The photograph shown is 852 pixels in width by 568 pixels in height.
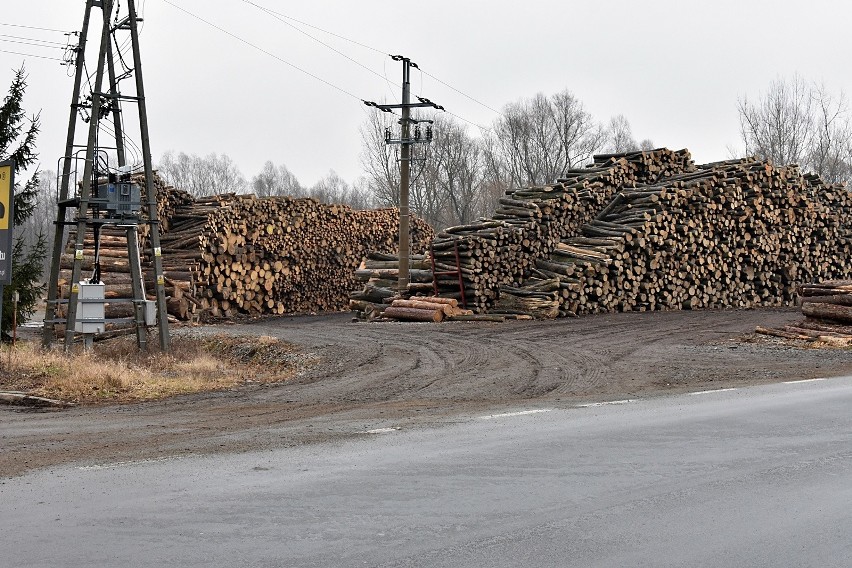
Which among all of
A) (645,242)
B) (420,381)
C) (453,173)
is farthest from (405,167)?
(453,173)

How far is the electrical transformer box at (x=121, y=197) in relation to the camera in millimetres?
18391

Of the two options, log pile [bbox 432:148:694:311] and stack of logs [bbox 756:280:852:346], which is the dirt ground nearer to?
stack of logs [bbox 756:280:852:346]

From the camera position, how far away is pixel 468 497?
634cm

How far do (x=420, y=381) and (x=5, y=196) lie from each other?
7.39 metres

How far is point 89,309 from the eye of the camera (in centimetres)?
1850

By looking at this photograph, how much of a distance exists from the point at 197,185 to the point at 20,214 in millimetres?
83138

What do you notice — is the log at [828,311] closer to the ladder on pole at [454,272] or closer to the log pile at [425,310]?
the log pile at [425,310]

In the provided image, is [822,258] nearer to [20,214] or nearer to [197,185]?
[20,214]

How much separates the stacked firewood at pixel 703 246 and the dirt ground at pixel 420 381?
222 centimetres

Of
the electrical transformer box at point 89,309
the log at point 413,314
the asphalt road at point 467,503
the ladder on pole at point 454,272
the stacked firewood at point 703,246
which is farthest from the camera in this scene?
the stacked firewood at point 703,246

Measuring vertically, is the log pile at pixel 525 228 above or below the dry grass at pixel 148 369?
above

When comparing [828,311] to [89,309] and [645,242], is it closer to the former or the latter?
[645,242]

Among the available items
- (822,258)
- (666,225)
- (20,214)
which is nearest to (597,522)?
(20,214)

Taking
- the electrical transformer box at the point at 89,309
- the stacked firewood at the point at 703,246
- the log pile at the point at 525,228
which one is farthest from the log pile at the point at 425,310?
the electrical transformer box at the point at 89,309
